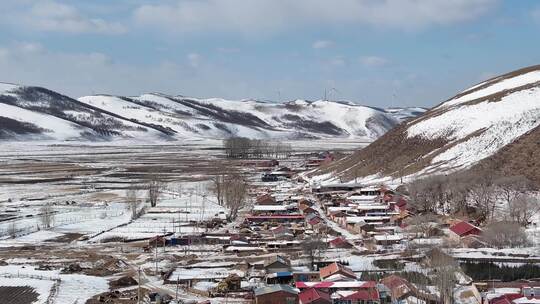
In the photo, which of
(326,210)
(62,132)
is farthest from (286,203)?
(62,132)

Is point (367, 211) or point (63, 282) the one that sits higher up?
point (367, 211)

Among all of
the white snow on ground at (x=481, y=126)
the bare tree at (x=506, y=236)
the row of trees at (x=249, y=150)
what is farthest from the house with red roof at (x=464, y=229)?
the row of trees at (x=249, y=150)

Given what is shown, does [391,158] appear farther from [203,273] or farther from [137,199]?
[203,273]

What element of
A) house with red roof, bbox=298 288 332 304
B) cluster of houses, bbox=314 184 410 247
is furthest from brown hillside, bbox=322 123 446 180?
house with red roof, bbox=298 288 332 304

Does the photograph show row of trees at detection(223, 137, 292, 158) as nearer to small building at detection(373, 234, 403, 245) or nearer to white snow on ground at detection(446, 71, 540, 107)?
white snow on ground at detection(446, 71, 540, 107)

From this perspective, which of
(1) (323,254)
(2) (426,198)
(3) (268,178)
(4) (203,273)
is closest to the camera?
(4) (203,273)

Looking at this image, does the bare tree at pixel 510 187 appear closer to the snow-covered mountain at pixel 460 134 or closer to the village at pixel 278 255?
the village at pixel 278 255

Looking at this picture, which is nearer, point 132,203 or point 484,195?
point 484,195

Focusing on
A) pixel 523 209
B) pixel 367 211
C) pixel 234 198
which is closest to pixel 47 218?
pixel 234 198
